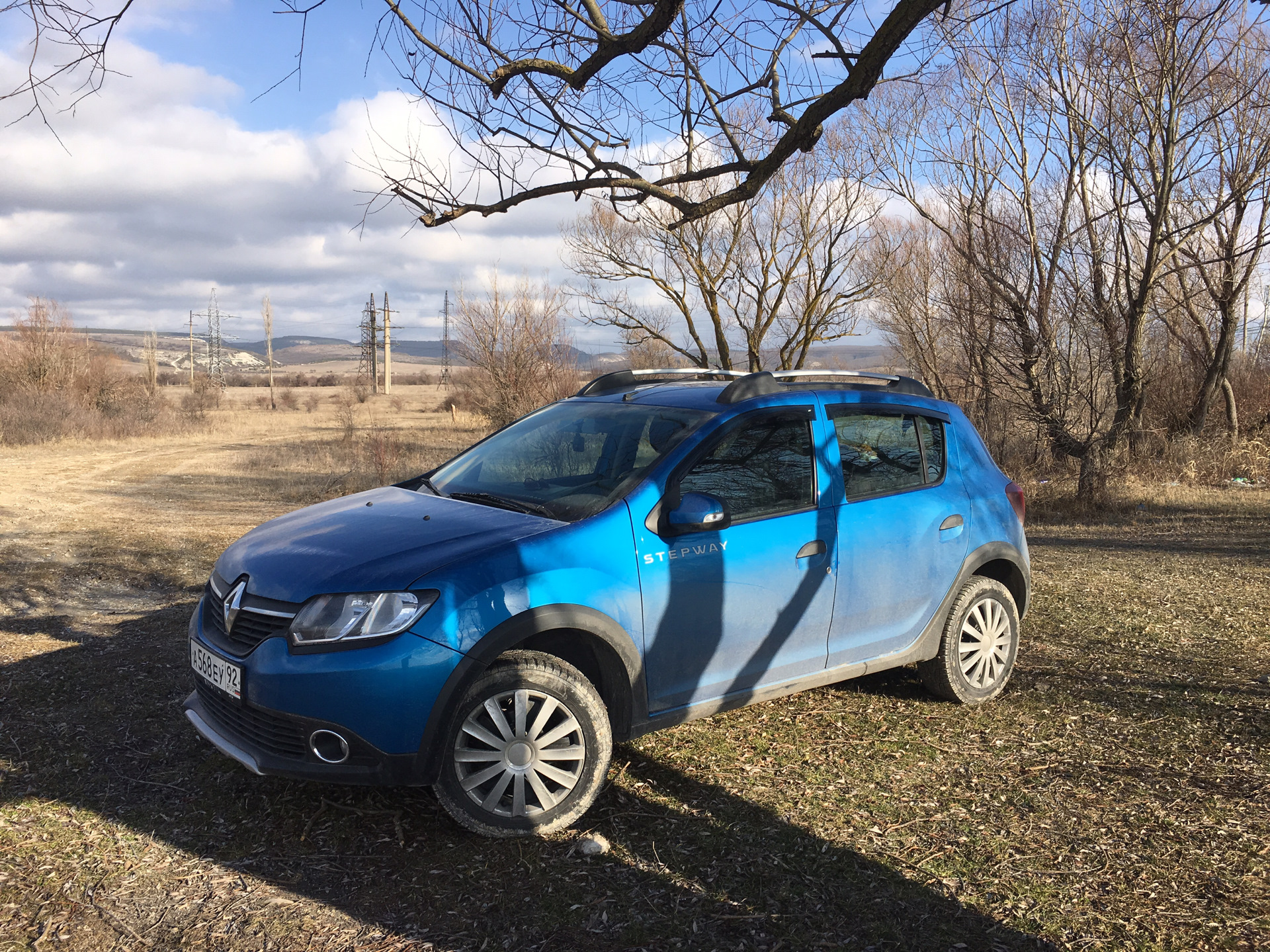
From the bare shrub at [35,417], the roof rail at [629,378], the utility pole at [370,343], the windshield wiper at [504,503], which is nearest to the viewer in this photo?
the windshield wiper at [504,503]

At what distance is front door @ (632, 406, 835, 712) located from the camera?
3.78m

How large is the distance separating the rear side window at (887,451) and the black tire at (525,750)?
1755 mm

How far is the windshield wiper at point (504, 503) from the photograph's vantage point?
12.9ft

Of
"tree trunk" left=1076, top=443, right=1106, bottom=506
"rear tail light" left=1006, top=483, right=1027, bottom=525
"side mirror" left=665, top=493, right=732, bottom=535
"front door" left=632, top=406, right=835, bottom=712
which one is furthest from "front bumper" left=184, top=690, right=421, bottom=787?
"tree trunk" left=1076, top=443, right=1106, bottom=506

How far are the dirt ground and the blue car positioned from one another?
0.35 meters

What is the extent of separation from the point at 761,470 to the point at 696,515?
609 millimetres

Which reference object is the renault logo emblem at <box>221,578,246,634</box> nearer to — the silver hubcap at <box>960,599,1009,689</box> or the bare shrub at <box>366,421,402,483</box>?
the silver hubcap at <box>960,599,1009,689</box>

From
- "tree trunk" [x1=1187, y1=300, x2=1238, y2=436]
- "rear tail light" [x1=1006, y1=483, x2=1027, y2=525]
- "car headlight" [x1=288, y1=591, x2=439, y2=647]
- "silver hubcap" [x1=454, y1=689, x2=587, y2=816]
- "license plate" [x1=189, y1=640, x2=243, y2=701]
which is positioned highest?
"tree trunk" [x1=1187, y1=300, x2=1238, y2=436]

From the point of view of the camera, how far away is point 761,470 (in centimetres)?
422

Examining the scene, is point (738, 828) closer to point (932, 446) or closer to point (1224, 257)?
point (932, 446)

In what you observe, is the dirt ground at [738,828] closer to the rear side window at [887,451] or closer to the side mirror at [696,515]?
the side mirror at [696,515]

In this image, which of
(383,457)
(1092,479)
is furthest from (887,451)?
(383,457)

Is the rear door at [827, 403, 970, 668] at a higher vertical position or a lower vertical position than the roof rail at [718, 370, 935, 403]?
lower

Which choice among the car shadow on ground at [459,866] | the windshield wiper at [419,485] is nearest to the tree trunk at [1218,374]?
the windshield wiper at [419,485]
